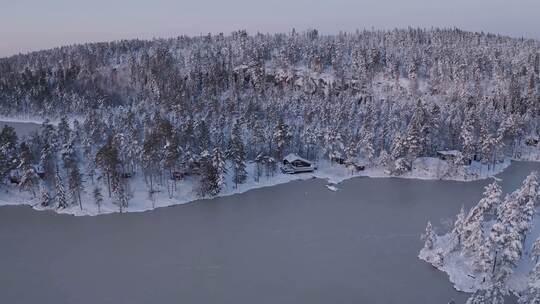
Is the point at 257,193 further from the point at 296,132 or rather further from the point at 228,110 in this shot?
the point at 228,110

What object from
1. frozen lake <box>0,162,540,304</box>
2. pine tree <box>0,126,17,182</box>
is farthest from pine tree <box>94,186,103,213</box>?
pine tree <box>0,126,17,182</box>

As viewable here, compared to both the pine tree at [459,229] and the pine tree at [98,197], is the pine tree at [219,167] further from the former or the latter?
the pine tree at [459,229]

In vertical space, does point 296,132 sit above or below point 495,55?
below

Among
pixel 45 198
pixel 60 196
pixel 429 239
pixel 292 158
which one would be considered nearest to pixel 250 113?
pixel 292 158

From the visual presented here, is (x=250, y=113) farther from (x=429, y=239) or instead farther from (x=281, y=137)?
(x=429, y=239)

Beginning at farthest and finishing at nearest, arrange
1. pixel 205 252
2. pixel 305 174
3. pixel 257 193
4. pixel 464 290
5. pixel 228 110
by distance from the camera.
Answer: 1. pixel 228 110
2. pixel 305 174
3. pixel 257 193
4. pixel 205 252
5. pixel 464 290

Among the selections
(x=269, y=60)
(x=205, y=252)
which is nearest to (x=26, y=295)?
(x=205, y=252)

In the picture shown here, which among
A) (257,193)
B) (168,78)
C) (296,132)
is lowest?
(257,193)

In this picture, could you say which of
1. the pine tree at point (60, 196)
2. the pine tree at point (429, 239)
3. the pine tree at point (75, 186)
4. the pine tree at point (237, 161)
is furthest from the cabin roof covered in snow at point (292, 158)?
the pine tree at point (60, 196)
